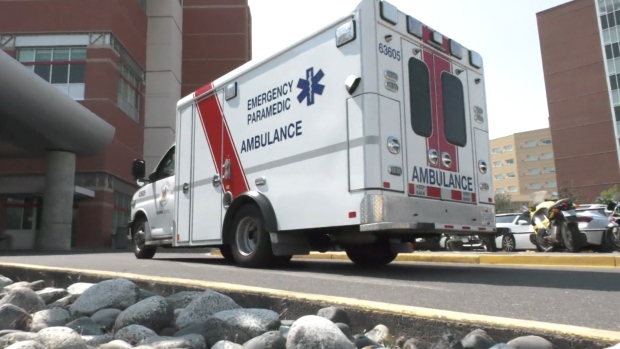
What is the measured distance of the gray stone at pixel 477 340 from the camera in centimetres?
234

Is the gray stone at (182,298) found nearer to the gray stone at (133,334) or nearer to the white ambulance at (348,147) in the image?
the gray stone at (133,334)

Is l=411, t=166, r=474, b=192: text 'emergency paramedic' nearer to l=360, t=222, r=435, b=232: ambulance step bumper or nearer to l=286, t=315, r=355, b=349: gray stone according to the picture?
l=360, t=222, r=435, b=232: ambulance step bumper

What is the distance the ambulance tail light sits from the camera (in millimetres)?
5746

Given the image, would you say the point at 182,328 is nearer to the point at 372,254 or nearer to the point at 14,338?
the point at 14,338

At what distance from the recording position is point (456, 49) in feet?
22.4

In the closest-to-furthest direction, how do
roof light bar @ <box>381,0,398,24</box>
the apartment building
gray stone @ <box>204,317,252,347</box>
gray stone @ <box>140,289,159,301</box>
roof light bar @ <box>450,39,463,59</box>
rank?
gray stone @ <box>204,317,252,347</box> → gray stone @ <box>140,289,159,301</box> → roof light bar @ <box>381,0,398,24</box> → roof light bar @ <box>450,39,463,59</box> → the apartment building

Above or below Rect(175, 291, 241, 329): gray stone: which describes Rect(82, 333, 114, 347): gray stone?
below

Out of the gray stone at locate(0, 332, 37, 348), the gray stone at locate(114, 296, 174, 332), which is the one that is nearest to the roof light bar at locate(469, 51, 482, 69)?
the gray stone at locate(114, 296, 174, 332)

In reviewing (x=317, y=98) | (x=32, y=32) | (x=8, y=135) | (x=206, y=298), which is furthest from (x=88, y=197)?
(x=206, y=298)

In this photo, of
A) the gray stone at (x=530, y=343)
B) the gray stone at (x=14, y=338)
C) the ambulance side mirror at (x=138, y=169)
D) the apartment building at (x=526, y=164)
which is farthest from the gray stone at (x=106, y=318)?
the apartment building at (x=526, y=164)

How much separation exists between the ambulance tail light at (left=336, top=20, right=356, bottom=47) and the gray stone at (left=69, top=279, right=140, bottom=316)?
3.63 meters

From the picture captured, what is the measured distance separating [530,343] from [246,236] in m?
5.20

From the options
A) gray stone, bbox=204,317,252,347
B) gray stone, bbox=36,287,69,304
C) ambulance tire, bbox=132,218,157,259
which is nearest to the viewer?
gray stone, bbox=204,317,252,347

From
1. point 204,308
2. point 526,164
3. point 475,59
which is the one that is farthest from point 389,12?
point 526,164
